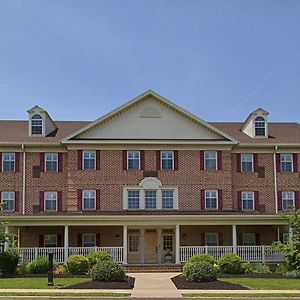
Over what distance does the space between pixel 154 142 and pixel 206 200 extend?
17.0 feet

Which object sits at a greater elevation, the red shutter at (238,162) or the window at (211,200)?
the red shutter at (238,162)

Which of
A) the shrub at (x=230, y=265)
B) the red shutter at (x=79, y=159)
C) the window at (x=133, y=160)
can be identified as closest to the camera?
the shrub at (x=230, y=265)

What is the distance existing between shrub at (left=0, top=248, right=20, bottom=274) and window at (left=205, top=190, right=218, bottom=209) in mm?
13219

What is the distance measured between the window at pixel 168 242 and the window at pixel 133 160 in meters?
4.93

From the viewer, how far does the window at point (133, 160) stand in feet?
124

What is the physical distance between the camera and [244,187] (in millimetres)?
39000

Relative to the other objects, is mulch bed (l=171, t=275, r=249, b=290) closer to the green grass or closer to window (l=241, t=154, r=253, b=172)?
the green grass

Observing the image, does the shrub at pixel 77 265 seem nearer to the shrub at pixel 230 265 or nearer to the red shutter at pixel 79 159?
the shrub at pixel 230 265

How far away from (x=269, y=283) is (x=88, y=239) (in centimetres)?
1528

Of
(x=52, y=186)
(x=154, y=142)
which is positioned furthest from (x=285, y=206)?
(x=52, y=186)

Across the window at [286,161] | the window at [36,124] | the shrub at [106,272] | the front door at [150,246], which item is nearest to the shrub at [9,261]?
the shrub at [106,272]

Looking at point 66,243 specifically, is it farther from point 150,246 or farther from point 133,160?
point 133,160

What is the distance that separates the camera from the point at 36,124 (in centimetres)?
3903

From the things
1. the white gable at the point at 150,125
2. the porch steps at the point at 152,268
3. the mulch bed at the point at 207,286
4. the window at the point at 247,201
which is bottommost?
the porch steps at the point at 152,268
